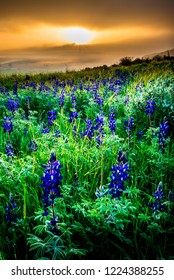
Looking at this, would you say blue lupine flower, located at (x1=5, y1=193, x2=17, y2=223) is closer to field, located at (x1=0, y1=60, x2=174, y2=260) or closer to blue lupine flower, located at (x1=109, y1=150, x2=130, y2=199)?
field, located at (x1=0, y1=60, x2=174, y2=260)

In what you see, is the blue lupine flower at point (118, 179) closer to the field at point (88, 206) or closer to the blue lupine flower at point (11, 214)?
the field at point (88, 206)

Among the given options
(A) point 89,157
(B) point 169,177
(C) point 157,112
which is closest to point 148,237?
(B) point 169,177

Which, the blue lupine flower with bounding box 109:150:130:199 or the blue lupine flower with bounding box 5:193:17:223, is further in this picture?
the blue lupine flower with bounding box 5:193:17:223

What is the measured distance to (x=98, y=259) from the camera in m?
1.98

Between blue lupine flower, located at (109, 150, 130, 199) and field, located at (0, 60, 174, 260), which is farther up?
blue lupine flower, located at (109, 150, 130, 199)

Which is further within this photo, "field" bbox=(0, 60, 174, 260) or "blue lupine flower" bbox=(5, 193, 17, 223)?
"blue lupine flower" bbox=(5, 193, 17, 223)

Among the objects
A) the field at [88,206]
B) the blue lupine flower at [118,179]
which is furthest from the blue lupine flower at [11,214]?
the blue lupine flower at [118,179]

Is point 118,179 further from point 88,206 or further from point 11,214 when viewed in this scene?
point 11,214

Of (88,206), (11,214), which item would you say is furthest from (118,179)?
(11,214)

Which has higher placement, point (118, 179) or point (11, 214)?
point (118, 179)

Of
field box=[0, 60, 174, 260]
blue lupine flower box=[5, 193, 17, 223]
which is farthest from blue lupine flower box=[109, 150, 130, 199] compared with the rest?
blue lupine flower box=[5, 193, 17, 223]

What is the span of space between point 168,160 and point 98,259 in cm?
112
